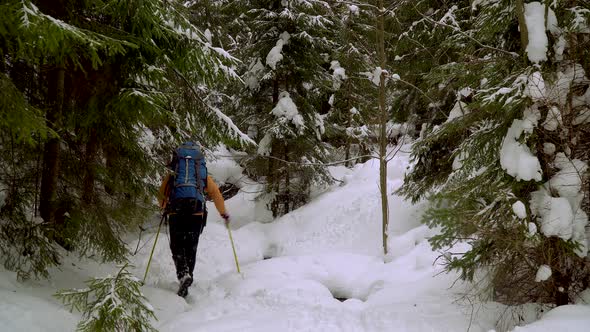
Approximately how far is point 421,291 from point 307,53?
8117mm

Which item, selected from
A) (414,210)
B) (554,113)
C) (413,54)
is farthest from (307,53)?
(554,113)

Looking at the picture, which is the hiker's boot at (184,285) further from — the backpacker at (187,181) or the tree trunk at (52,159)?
the tree trunk at (52,159)

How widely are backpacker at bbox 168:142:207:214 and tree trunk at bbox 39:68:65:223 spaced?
1529 mm

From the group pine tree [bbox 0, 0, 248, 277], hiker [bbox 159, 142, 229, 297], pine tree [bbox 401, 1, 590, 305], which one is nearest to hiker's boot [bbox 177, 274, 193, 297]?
hiker [bbox 159, 142, 229, 297]

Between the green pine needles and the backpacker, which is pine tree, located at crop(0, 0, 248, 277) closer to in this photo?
the backpacker

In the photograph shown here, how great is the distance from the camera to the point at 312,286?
246 inches

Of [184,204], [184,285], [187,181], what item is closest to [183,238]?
[184,204]

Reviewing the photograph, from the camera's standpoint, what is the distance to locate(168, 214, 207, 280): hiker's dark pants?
5.92 meters

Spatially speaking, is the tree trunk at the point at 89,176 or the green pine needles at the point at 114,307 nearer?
the green pine needles at the point at 114,307

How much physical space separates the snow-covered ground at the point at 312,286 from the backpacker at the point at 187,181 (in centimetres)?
125

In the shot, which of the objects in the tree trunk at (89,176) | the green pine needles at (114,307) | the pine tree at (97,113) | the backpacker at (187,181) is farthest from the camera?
the backpacker at (187,181)

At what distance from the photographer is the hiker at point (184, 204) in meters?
5.89

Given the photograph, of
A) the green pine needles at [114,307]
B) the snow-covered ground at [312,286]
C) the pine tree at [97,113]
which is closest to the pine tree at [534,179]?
the snow-covered ground at [312,286]

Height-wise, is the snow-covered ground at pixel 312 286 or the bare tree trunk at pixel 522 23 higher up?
the bare tree trunk at pixel 522 23
